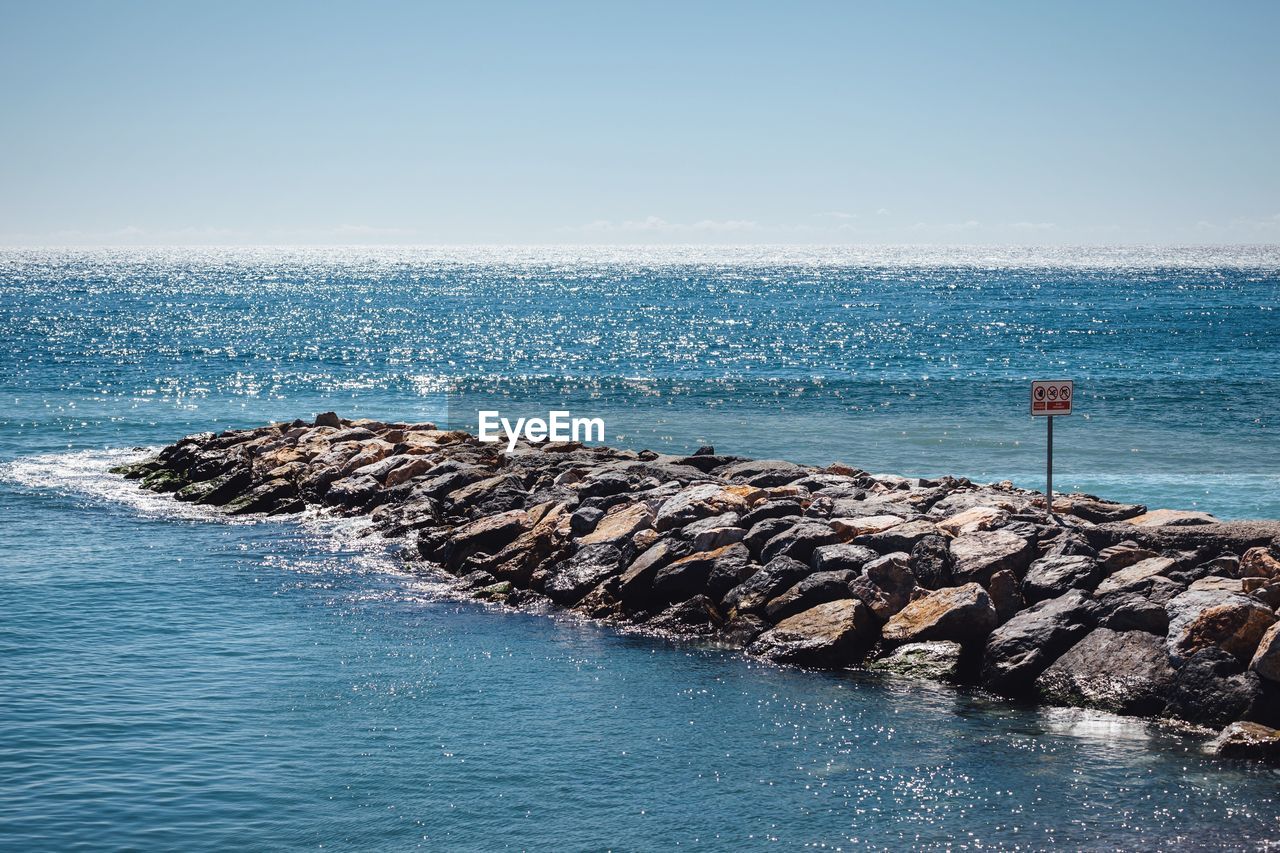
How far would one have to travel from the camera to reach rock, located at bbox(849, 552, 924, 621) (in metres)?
16.5

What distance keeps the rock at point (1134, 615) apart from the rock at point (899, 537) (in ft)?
Result: 10.0

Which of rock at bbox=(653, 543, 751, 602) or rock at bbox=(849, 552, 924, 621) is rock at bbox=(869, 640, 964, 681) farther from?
rock at bbox=(653, 543, 751, 602)

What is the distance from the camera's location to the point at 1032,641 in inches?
588

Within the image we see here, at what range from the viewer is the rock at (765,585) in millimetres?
17438

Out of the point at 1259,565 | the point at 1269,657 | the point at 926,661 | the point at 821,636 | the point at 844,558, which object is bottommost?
the point at 926,661

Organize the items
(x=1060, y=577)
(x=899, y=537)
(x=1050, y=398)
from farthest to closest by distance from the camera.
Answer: (x=1050, y=398), (x=899, y=537), (x=1060, y=577)

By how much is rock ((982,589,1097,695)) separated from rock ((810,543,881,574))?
2404 millimetres

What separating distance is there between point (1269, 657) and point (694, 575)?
7829 millimetres

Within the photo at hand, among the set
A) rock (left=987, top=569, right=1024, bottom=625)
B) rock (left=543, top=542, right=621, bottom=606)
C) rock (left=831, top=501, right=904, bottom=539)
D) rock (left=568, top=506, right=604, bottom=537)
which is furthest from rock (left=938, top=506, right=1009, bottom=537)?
rock (left=568, top=506, right=604, bottom=537)

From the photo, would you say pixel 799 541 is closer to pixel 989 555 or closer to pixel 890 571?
pixel 890 571

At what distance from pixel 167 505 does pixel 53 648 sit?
Answer: 11890 mm

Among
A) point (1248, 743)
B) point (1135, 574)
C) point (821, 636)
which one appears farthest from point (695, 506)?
point (1248, 743)

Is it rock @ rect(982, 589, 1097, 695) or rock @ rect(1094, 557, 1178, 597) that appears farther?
rock @ rect(1094, 557, 1178, 597)

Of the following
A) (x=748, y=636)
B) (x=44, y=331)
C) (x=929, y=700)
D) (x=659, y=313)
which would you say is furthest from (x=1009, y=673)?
(x=659, y=313)
